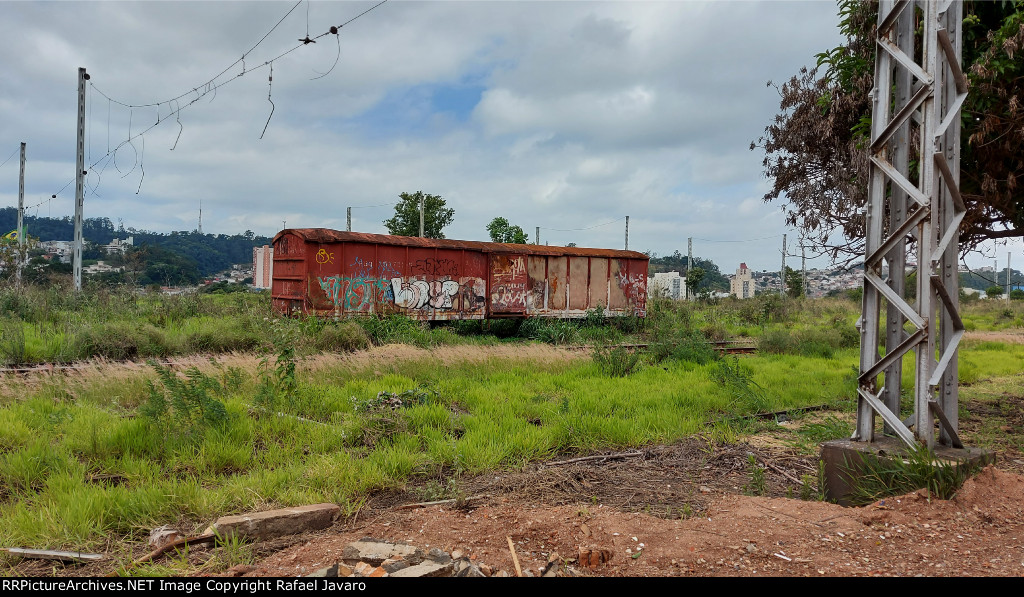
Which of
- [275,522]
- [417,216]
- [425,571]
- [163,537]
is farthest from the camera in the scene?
[417,216]

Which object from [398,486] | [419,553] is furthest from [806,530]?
[398,486]

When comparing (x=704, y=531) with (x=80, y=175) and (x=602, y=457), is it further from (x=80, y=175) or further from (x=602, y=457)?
(x=80, y=175)

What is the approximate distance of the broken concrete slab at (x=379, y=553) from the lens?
9.73 feet

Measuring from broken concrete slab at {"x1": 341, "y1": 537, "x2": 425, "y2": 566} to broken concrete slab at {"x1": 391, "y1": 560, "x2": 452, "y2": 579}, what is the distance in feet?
0.34

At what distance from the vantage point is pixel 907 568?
2867mm

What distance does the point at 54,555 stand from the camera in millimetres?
3428

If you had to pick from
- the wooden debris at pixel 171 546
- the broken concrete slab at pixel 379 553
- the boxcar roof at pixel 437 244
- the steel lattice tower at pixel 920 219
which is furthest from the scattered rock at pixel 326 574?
the boxcar roof at pixel 437 244

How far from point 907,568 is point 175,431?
6.04 m

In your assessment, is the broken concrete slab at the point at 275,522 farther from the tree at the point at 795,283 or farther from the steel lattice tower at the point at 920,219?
the tree at the point at 795,283

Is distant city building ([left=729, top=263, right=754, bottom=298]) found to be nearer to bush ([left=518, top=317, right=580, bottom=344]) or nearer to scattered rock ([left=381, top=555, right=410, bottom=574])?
bush ([left=518, top=317, right=580, bottom=344])

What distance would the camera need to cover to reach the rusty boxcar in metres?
14.5

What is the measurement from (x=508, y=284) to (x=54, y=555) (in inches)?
586

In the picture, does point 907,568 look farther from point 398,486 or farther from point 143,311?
point 143,311

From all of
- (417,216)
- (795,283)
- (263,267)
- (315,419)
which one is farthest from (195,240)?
(315,419)
